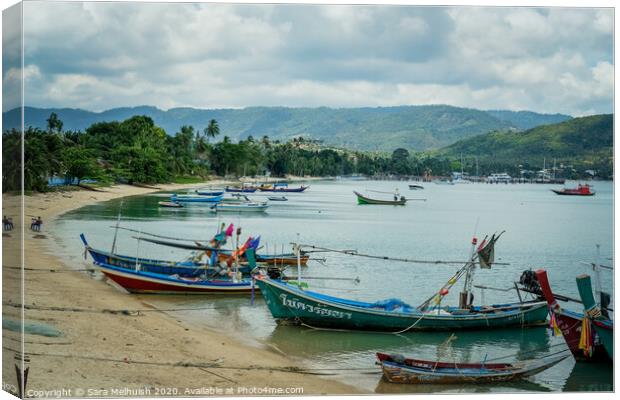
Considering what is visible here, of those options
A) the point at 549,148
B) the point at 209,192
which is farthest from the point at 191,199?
the point at 549,148

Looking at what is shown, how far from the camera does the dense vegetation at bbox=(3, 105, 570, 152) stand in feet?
36.2

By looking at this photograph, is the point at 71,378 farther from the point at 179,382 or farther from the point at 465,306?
the point at 465,306

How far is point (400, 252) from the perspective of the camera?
21234 mm

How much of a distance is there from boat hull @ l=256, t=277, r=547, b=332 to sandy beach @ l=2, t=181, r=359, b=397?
1041 millimetres

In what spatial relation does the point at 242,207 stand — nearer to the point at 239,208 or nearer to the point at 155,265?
the point at 239,208

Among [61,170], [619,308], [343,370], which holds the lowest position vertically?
[343,370]

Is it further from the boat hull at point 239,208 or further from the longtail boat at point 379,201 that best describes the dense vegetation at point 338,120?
the longtail boat at point 379,201

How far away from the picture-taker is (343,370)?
998 centimetres

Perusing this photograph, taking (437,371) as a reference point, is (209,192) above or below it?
above

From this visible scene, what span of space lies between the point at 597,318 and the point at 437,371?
7.07ft

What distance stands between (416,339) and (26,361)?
595 centimetres

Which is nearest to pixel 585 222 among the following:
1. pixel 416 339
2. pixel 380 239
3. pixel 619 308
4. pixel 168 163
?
pixel 380 239

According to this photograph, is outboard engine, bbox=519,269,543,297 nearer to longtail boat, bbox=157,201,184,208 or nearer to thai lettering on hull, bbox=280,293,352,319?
thai lettering on hull, bbox=280,293,352,319

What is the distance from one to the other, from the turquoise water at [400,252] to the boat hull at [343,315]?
0.17 meters
